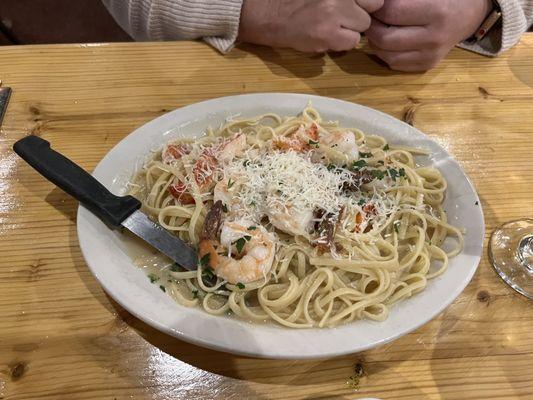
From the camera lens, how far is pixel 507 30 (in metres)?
2.11

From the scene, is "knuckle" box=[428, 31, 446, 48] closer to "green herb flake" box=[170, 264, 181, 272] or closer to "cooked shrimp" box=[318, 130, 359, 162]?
"cooked shrimp" box=[318, 130, 359, 162]

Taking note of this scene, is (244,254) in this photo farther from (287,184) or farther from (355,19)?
(355,19)

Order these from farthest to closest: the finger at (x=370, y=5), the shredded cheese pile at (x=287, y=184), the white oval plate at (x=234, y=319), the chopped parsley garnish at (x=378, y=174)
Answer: the finger at (x=370, y=5), the chopped parsley garnish at (x=378, y=174), the shredded cheese pile at (x=287, y=184), the white oval plate at (x=234, y=319)

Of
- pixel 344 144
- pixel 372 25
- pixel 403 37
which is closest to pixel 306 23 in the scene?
pixel 372 25

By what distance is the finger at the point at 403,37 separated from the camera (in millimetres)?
1985

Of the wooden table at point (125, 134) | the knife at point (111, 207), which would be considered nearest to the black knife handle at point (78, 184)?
the knife at point (111, 207)

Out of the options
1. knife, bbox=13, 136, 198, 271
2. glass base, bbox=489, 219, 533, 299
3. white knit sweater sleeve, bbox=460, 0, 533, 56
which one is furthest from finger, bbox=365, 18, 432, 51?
knife, bbox=13, 136, 198, 271

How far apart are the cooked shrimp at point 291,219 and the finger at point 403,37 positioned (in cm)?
99

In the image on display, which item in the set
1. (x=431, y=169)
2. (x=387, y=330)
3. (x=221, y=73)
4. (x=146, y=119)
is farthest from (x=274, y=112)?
(x=387, y=330)

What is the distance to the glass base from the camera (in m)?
1.43

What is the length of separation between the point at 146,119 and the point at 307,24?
0.78 meters

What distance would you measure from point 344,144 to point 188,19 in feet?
3.04

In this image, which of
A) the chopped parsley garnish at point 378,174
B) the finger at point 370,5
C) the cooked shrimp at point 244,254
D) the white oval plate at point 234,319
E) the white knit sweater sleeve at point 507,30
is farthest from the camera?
the white knit sweater sleeve at point 507,30

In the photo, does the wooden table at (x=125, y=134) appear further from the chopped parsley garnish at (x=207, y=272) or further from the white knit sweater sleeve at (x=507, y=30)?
the chopped parsley garnish at (x=207, y=272)
